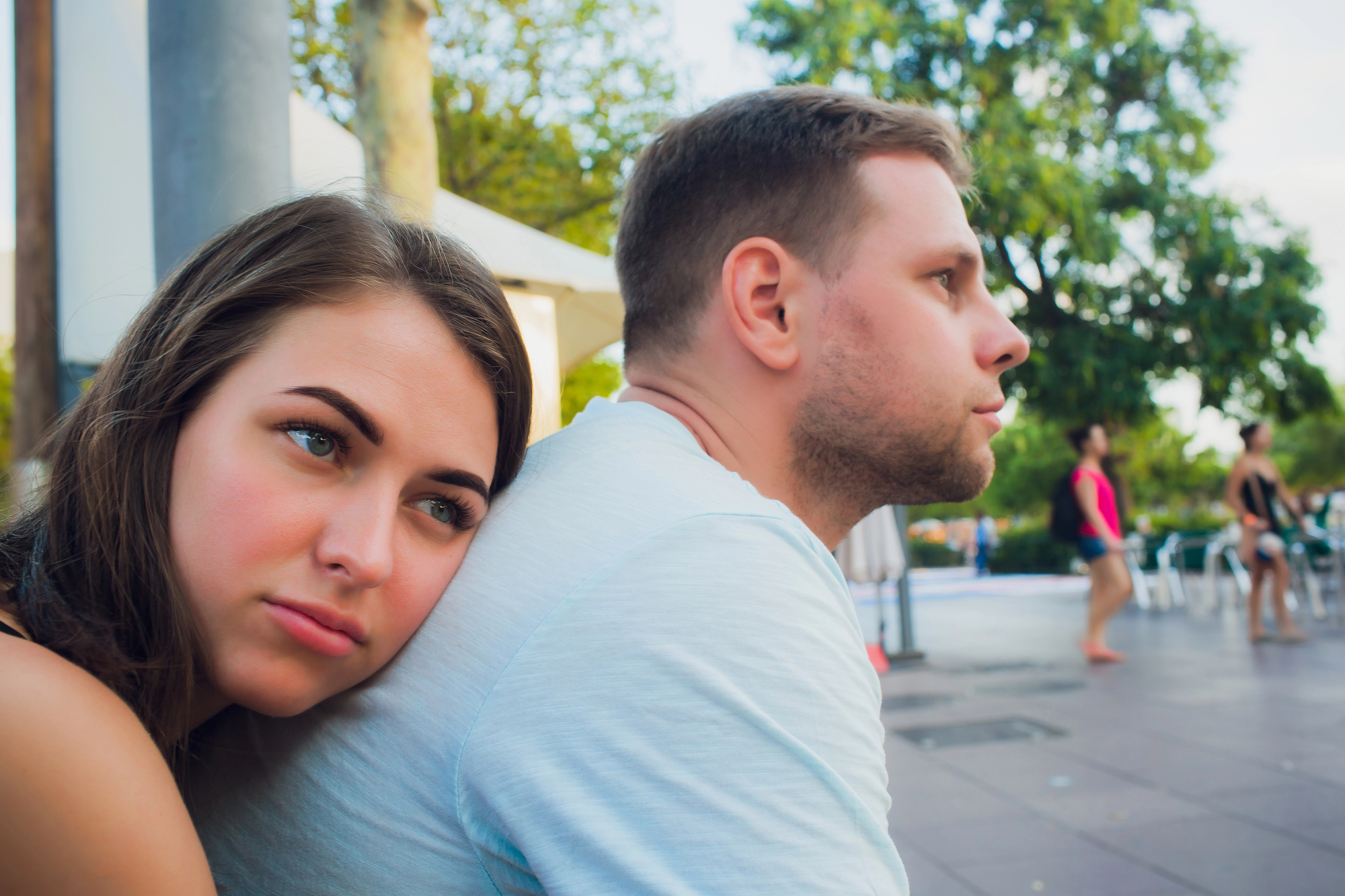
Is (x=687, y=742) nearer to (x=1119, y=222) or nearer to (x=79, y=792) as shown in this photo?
(x=79, y=792)

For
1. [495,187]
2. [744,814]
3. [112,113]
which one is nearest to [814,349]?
[744,814]

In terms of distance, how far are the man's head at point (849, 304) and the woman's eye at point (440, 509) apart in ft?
2.06

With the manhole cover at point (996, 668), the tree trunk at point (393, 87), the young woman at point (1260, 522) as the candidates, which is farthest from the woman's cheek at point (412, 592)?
the young woman at point (1260, 522)

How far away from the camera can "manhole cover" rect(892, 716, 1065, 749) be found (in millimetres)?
6215

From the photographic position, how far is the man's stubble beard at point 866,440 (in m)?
1.69

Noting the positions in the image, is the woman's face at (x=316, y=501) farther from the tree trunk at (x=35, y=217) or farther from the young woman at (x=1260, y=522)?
the young woman at (x=1260, y=522)

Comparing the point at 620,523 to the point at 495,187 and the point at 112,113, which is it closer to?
the point at 112,113

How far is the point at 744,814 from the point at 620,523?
1.07 ft

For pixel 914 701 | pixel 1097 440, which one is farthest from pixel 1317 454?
pixel 914 701

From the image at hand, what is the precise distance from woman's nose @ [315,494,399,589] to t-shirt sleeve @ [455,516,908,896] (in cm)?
21

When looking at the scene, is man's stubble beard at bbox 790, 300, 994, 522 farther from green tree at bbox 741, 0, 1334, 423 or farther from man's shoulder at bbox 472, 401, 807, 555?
green tree at bbox 741, 0, 1334, 423

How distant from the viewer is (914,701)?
7762mm

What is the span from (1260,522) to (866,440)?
404 inches

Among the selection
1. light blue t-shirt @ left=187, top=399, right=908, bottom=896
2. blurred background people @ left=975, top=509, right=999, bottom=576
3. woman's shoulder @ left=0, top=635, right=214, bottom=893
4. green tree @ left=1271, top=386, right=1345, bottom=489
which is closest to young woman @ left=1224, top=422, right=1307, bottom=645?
light blue t-shirt @ left=187, top=399, right=908, bottom=896
